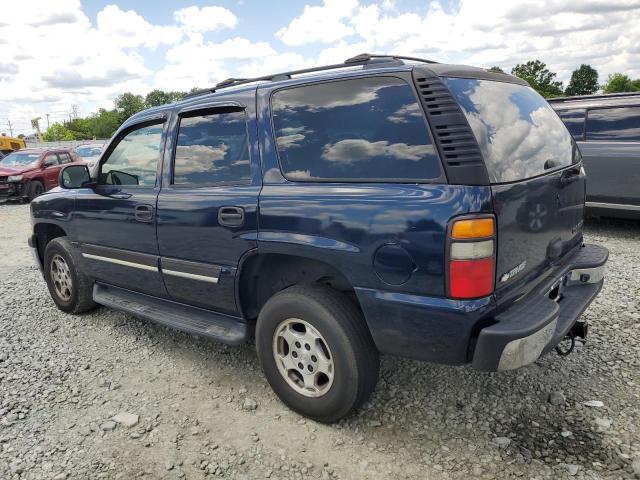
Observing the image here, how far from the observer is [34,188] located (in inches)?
535

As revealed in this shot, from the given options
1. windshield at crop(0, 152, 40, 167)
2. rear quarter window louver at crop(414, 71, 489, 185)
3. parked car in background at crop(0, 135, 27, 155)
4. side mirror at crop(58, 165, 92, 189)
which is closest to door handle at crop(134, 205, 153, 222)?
side mirror at crop(58, 165, 92, 189)

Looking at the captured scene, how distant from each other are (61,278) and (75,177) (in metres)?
1.10

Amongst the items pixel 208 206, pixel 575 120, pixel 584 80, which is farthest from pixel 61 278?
pixel 584 80

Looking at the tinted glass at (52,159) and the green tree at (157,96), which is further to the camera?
the green tree at (157,96)

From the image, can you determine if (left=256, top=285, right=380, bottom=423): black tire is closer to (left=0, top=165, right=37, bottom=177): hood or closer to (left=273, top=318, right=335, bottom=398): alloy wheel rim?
(left=273, top=318, right=335, bottom=398): alloy wheel rim

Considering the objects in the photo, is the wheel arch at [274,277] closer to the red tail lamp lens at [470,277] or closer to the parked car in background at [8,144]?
the red tail lamp lens at [470,277]

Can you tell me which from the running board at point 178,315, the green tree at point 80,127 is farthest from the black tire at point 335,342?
the green tree at point 80,127

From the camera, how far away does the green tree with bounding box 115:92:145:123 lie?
328 ft

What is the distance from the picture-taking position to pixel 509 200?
2332 mm

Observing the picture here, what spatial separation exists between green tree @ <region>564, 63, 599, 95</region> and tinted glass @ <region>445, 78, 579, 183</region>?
248 feet

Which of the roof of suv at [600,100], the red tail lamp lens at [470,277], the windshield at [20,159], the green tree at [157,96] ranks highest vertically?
the green tree at [157,96]

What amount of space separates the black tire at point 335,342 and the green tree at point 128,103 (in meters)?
106

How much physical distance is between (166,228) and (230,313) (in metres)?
0.73

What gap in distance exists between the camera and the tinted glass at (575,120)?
6773 millimetres
